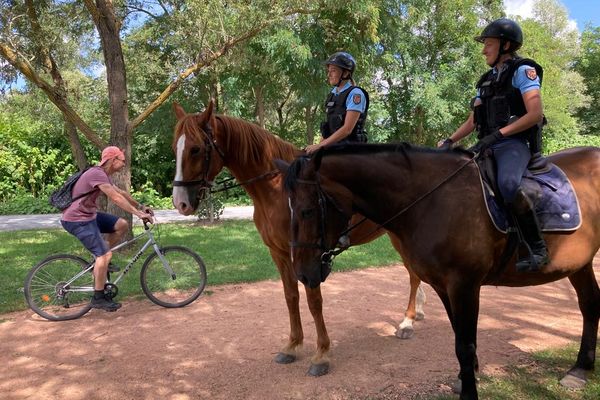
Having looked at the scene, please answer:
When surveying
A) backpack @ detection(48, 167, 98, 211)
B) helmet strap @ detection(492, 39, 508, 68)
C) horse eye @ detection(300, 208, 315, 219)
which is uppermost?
helmet strap @ detection(492, 39, 508, 68)

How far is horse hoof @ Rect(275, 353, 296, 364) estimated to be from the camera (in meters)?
4.51

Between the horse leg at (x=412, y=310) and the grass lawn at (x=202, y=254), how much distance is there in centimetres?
280

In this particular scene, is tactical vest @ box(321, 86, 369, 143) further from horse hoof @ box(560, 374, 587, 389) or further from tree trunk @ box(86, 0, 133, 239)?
tree trunk @ box(86, 0, 133, 239)

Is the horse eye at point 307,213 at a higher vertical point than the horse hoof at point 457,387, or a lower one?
higher

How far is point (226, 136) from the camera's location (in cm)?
436

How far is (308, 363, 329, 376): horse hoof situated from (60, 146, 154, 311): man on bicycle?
3026 mm

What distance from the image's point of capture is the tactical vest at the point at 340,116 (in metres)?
4.70

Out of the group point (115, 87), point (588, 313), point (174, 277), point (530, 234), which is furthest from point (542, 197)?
point (115, 87)

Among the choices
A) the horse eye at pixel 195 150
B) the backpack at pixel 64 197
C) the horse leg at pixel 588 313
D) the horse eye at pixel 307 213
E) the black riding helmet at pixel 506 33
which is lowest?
the horse leg at pixel 588 313

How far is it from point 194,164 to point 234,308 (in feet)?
9.39

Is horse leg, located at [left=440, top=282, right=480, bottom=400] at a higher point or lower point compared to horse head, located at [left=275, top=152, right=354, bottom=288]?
lower

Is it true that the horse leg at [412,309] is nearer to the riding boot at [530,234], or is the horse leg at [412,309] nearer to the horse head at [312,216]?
the riding boot at [530,234]

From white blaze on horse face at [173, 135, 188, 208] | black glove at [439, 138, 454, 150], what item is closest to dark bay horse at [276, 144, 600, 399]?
black glove at [439, 138, 454, 150]

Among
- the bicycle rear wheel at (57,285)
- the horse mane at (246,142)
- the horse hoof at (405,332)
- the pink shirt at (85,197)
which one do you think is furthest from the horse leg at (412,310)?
the bicycle rear wheel at (57,285)
